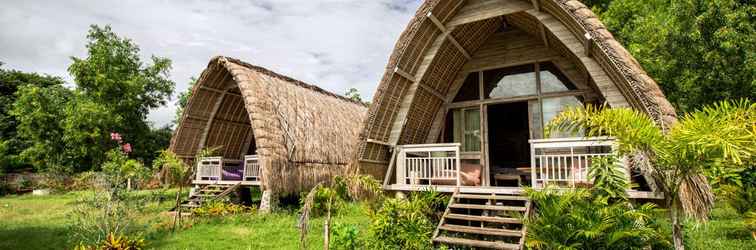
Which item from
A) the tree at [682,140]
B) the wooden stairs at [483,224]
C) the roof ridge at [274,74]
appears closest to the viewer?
the tree at [682,140]

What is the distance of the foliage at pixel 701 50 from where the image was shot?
29.1 ft

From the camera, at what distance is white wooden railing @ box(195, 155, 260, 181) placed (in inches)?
475

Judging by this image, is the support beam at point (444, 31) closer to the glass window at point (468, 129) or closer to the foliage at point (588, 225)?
the glass window at point (468, 129)

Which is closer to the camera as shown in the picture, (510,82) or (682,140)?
(682,140)

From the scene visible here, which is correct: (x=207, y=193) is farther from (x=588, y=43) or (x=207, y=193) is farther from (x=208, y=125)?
(x=588, y=43)

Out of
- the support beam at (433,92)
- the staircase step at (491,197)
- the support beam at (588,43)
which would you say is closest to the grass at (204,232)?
the staircase step at (491,197)

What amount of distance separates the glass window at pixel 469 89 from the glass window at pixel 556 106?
1475 millimetres

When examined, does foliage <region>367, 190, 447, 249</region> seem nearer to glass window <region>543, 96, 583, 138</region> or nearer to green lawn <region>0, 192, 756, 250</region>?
green lawn <region>0, 192, 756, 250</region>

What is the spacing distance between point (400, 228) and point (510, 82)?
4.32 m

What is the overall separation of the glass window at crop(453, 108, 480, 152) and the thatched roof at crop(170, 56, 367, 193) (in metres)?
4.41

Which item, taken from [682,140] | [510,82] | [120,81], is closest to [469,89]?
[510,82]

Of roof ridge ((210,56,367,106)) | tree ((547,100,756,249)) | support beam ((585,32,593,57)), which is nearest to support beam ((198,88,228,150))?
roof ridge ((210,56,367,106))

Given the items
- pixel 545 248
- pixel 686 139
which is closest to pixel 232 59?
pixel 545 248

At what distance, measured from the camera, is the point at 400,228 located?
19.7 feet
